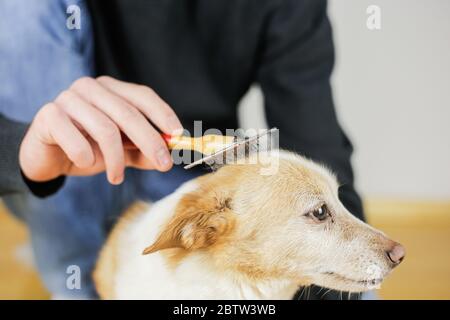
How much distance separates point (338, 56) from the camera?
1100mm

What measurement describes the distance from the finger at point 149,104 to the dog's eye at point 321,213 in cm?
29

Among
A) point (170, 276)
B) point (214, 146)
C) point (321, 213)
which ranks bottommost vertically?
point (170, 276)

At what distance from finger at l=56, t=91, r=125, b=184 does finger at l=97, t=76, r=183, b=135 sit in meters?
0.07

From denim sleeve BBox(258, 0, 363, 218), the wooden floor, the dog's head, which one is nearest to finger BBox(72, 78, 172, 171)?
the dog's head

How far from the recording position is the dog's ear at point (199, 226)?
3.26ft

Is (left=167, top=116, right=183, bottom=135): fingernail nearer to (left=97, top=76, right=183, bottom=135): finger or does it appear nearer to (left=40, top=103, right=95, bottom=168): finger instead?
(left=97, top=76, right=183, bottom=135): finger

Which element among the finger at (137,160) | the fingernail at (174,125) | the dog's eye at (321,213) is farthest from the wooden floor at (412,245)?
the fingernail at (174,125)

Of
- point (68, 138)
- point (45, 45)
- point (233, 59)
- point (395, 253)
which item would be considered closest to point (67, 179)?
point (68, 138)

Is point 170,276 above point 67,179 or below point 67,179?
below

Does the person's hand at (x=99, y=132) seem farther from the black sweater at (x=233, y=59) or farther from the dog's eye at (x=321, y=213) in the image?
the dog's eye at (x=321, y=213)

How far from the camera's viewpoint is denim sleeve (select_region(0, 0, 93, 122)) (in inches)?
43.0

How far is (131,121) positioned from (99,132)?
6cm

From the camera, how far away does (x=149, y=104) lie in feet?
3.51

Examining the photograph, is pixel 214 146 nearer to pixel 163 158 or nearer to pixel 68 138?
pixel 163 158
